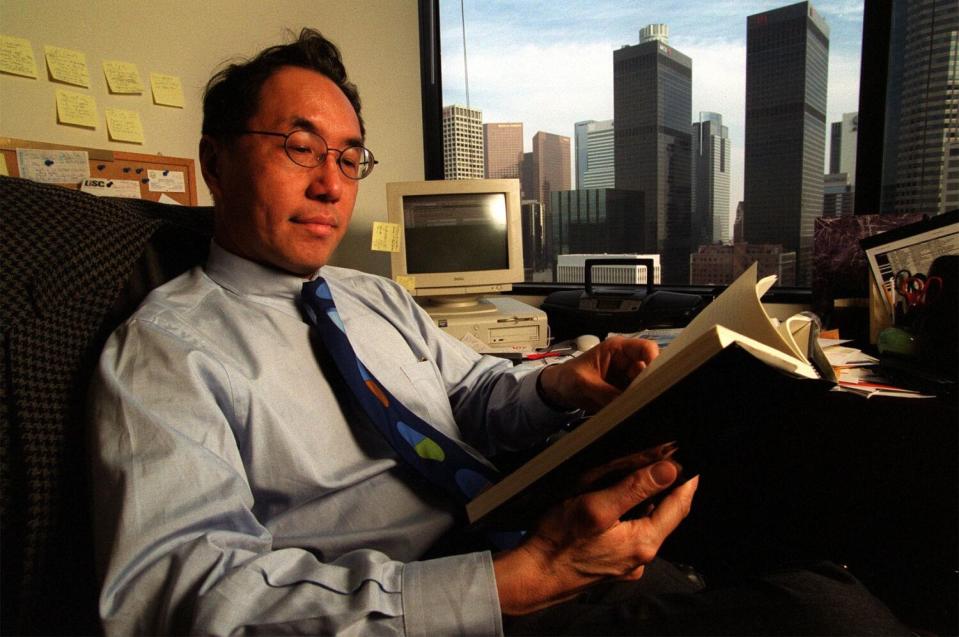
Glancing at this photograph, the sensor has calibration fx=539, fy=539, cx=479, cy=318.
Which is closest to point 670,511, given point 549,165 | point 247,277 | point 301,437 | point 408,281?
point 301,437

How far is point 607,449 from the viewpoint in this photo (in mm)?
473

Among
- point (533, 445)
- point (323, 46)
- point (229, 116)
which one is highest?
point (323, 46)

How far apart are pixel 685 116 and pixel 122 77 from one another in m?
1.85

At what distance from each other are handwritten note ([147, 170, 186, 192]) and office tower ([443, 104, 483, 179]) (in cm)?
124

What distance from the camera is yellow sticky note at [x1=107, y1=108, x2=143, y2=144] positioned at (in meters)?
1.37

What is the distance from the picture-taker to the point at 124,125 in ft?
4.59

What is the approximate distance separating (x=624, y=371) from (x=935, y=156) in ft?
4.83

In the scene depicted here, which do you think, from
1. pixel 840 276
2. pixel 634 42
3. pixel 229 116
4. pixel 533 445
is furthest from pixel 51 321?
pixel 634 42

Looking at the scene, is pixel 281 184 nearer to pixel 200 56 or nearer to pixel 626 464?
pixel 626 464

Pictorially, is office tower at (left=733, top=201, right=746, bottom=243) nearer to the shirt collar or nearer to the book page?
the book page

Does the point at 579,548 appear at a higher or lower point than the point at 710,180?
lower

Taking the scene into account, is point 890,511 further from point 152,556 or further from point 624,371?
point 152,556

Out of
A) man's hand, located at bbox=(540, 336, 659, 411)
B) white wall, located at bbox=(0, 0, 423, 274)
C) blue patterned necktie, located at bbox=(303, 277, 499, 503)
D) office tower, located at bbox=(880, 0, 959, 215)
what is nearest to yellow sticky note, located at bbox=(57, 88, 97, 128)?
white wall, located at bbox=(0, 0, 423, 274)

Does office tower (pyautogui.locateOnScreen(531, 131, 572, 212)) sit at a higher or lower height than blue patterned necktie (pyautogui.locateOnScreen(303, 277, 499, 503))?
higher
